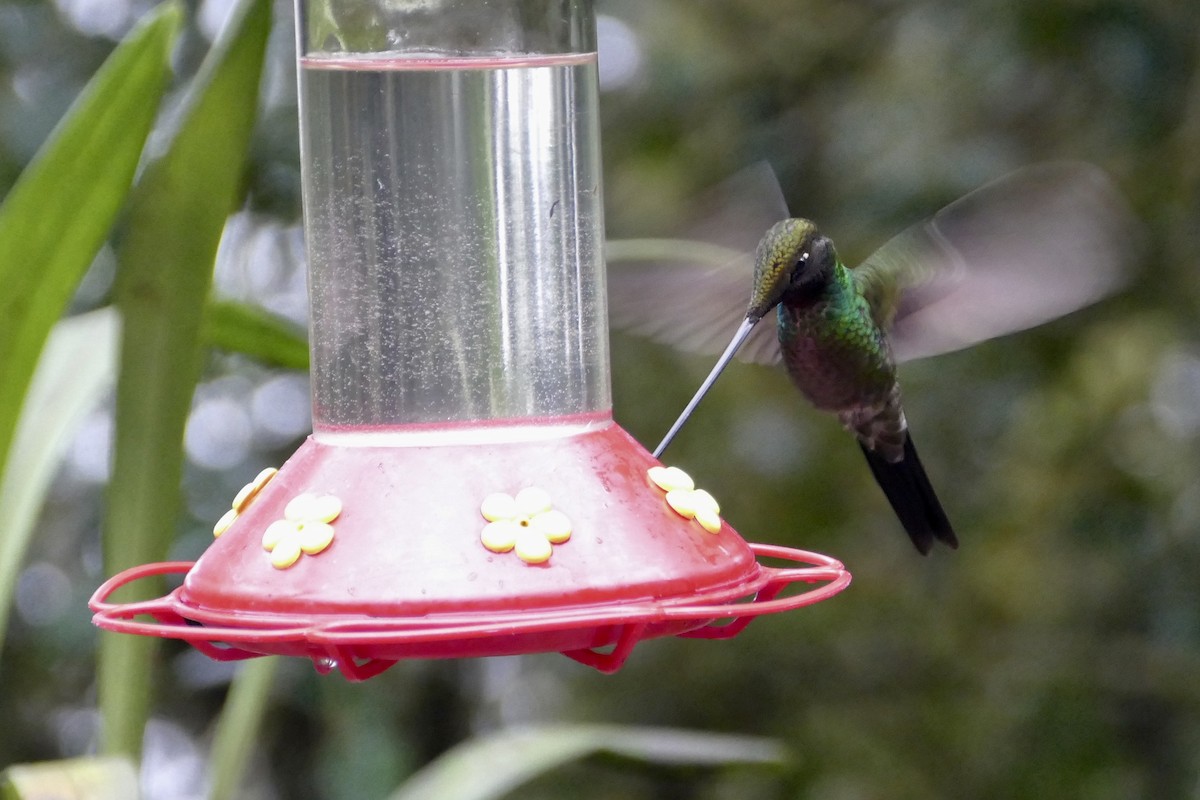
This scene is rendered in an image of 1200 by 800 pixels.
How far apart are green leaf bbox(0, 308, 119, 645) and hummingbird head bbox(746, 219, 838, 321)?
0.98 m

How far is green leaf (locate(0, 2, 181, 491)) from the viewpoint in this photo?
211 centimetres

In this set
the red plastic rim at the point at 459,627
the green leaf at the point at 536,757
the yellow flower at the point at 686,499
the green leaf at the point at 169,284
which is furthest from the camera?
the green leaf at the point at 536,757

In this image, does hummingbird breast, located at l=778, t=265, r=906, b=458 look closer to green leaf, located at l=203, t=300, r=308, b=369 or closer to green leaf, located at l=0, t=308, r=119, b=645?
green leaf, located at l=203, t=300, r=308, b=369

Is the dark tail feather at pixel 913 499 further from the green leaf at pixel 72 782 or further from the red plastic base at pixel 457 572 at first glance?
A: the green leaf at pixel 72 782

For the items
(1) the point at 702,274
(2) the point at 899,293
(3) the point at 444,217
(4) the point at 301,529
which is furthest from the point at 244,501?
(2) the point at 899,293

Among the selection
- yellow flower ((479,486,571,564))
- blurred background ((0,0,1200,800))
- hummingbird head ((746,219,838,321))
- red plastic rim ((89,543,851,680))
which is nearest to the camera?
red plastic rim ((89,543,851,680))

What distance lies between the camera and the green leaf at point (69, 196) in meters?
2.11

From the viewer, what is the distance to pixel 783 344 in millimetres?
2533

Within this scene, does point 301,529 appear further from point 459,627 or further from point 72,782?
point 72,782

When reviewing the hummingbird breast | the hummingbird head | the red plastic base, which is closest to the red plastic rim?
the red plastic base

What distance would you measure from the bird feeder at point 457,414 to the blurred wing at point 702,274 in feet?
1.35

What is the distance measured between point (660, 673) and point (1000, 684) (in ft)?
3.03

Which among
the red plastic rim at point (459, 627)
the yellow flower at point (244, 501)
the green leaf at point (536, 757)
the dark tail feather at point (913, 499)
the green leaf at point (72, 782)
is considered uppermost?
the yellow flower at point (244, 501)

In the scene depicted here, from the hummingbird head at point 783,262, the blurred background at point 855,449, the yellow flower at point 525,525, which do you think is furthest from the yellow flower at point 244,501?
the blurred background at point 855,449
